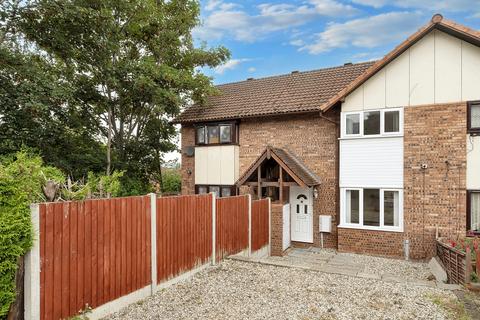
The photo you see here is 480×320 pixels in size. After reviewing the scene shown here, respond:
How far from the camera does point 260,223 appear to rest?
459 inches

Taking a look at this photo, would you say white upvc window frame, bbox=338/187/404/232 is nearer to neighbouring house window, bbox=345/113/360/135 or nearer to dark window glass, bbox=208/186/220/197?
neighbouring house window, bbox=345/113/360/135

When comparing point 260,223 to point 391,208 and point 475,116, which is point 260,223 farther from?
point 475,116

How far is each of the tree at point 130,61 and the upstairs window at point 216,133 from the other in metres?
2.00

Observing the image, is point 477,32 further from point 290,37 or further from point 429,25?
point 290,37

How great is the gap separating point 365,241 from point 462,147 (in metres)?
4.59

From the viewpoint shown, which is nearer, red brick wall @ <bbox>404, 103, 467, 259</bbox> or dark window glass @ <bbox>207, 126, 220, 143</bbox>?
red brick wall @ <bbox>404, 103, 467, 259</bbox>

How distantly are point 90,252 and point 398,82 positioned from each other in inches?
438

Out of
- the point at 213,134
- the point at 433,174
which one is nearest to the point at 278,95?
the point at 213,134

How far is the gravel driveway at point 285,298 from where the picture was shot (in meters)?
6.05

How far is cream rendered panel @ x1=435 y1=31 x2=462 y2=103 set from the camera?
10570 millimetres

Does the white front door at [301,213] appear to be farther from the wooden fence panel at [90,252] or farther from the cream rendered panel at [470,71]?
the wooden fence panel at [90,252]

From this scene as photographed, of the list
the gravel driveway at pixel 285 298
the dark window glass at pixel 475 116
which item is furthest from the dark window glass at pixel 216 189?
the dark window glass at pixel 475 116

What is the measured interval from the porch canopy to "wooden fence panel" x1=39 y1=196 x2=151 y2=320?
6300 mm

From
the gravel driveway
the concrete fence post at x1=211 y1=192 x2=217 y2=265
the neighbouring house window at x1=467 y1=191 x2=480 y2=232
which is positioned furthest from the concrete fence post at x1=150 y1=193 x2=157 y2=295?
the neighbouring house window at x1=467 y1=191 x2=480 y2=232
